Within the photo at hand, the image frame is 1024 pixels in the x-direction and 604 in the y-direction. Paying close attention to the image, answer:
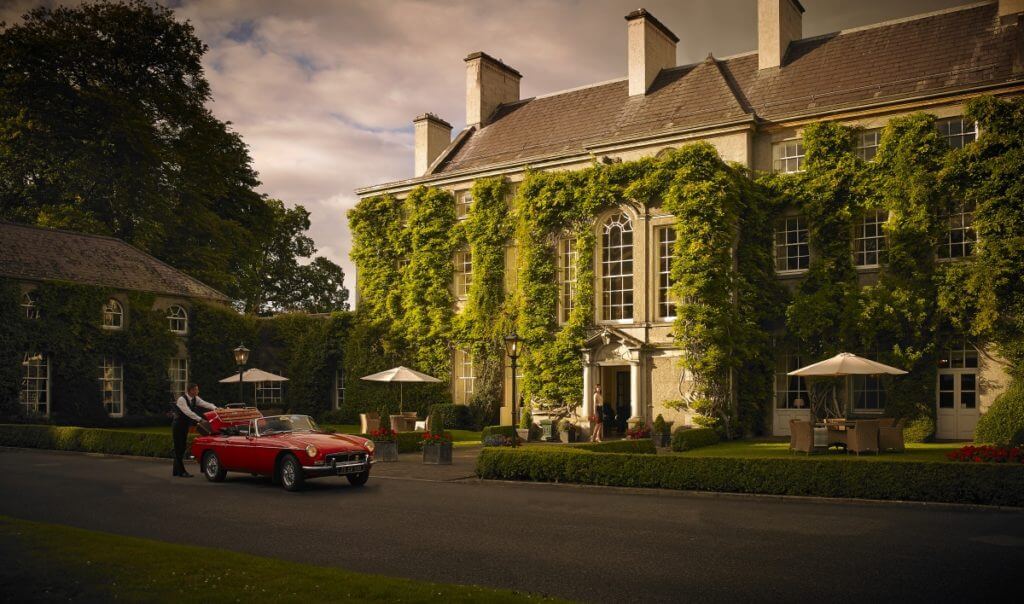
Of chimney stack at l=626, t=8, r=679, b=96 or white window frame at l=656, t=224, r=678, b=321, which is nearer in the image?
white window frame at l=656, t=224, r=678, b=321

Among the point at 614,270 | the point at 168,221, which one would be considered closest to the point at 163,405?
the point at 168,221

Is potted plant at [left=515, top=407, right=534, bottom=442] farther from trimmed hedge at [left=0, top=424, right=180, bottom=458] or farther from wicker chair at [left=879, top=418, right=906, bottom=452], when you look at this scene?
wicker chair at [left=879, top=418, right=906, bottom=452]

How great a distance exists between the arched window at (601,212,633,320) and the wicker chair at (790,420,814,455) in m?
10.4

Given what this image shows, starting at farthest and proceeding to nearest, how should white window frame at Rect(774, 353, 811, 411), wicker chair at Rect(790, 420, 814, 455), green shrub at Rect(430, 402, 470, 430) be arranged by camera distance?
green shrub at Rect(430, 402, 470, 430)
white window frame at Rect(774, 353, 811, 411)
wicker chair at Rect(790, 420, 814, 455)

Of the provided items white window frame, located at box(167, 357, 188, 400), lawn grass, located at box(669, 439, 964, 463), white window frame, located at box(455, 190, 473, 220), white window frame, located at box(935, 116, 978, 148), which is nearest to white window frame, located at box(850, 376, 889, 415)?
lawn grass, located at box(669, 439, 964, 463)

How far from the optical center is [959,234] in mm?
27281

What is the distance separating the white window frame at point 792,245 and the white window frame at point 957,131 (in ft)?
16.5

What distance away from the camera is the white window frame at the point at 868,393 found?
28.3 metres

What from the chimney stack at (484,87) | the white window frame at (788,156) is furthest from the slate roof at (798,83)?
the chimney stack at (484,87)

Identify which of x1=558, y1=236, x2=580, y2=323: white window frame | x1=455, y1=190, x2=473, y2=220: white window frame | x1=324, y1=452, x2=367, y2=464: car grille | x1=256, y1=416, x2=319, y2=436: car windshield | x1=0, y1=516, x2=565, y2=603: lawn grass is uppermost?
x1=455, y1=190, x2=473, y2=220: white window frame

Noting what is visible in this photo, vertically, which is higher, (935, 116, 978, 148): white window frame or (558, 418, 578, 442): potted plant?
(935, 116, 978, 148): white window frame

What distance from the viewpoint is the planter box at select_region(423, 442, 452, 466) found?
22.5m

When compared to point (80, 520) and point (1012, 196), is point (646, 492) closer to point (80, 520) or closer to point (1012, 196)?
point (80, 520)

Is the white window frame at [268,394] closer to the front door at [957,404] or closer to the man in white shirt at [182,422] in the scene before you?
the man in white shirt at [182,422]
